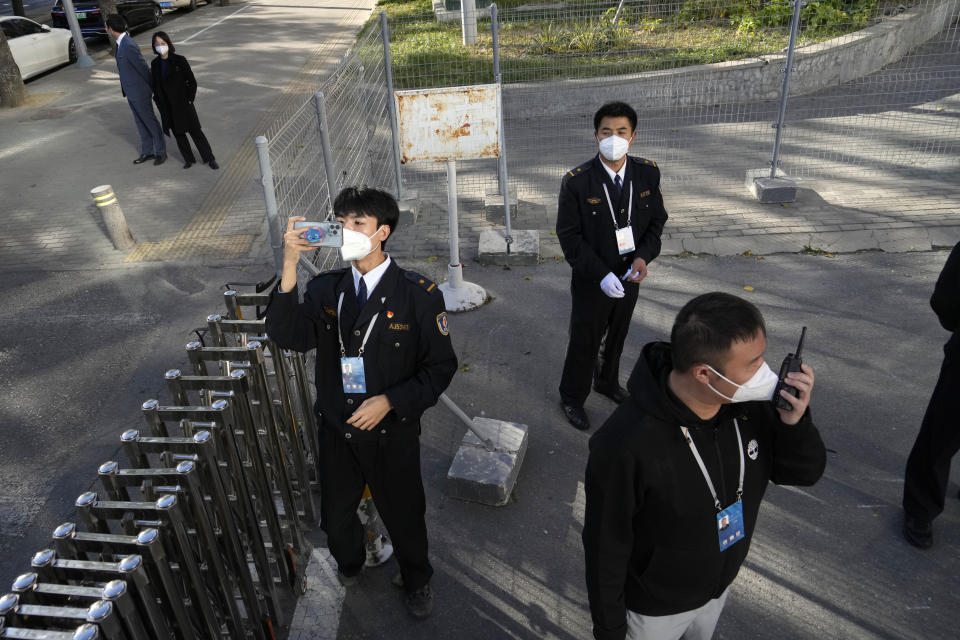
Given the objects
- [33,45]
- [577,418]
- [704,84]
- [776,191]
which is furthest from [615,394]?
[33,45]

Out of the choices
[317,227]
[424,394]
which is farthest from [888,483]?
[317,227]

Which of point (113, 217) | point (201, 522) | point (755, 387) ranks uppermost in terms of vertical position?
point (755, 387)

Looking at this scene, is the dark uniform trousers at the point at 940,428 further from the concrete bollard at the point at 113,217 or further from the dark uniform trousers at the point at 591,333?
the concrete bollard at the point at 113,217

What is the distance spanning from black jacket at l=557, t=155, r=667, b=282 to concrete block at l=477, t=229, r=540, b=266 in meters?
2.67

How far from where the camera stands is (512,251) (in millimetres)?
7355

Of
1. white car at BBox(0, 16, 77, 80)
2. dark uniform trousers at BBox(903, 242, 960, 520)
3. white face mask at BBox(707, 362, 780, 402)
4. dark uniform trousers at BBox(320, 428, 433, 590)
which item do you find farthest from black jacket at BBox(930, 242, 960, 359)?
white car at BBox(0, 16, 77, 80)

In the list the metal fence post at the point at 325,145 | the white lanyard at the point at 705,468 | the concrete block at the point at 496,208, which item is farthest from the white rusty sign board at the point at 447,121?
the white lanyard at the point at 705,468

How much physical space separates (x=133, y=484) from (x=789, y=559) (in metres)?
3.29

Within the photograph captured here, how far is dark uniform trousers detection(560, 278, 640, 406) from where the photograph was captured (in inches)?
186

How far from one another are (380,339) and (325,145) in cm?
243

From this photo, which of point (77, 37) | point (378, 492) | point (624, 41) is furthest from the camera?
point (77, 37)

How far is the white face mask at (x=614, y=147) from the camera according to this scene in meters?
4.41

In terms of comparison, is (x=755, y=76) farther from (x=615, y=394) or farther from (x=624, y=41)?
(x=615, y=394)

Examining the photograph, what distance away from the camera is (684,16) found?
11.1 meters
